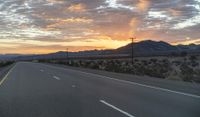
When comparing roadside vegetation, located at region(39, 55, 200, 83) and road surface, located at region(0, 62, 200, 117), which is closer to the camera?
road surface, located at region(0, 62, 200, 117)

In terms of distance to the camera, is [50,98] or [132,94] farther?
[132,94]

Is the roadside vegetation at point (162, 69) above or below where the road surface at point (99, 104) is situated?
below

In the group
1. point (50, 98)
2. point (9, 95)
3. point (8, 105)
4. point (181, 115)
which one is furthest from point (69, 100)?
point (181, 115)

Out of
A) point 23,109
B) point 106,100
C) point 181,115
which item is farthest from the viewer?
point 106,100

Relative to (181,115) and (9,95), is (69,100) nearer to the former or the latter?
(9,95)

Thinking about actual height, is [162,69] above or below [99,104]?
below

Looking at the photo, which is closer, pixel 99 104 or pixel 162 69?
pixel 99 104

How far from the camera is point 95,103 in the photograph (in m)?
12.9

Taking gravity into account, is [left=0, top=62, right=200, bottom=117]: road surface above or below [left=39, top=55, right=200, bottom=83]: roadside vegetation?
above

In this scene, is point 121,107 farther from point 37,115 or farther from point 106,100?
point 37,115

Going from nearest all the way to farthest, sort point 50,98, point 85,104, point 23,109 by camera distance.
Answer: point 23,109
point 85,104
point 50,98

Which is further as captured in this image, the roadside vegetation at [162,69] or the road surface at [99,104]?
the roadside vegetation at [162,69]

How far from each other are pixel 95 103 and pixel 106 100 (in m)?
0.82

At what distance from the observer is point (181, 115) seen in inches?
408
